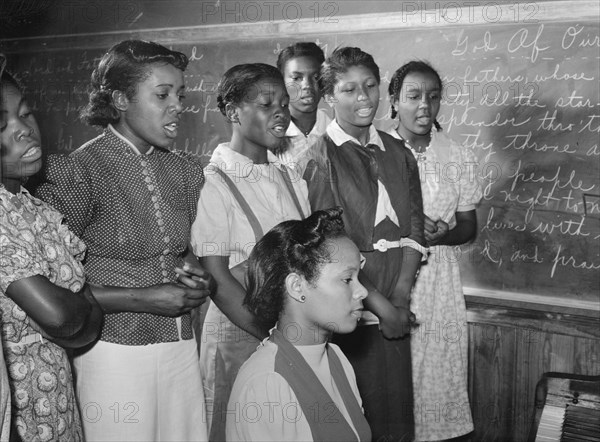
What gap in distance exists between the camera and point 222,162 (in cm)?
223

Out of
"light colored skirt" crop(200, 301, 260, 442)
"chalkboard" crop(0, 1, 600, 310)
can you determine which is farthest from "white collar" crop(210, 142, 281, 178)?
"chalkboard" crop(0, 1, 600, 310)

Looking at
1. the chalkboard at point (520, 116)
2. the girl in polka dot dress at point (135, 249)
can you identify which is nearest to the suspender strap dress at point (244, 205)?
the girl in polka dot dress at point (135, 249)

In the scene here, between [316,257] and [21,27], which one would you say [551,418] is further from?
[21,27]

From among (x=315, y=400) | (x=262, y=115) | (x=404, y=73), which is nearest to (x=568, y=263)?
(x=404, y=73)

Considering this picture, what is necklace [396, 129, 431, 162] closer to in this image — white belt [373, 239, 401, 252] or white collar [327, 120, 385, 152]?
white collar [327, 120, 385, 152]

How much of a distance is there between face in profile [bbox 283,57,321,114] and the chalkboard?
0.58 meters

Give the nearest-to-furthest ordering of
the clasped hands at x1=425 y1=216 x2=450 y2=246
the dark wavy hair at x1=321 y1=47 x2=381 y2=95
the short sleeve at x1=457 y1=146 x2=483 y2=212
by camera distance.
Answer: the dark wavy hair at x1=321 y1=47 x2=381 y2=95 → the clasped hands at x1=425 y1=216 x2=450 y2=246 → the short sleeve at x1=457 y1=146 x2=483 y2=212

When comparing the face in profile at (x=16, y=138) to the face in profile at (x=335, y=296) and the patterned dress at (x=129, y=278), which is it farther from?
the face in profile at (x=335, y=296)

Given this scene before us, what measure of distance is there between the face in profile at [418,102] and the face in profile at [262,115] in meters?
0.74

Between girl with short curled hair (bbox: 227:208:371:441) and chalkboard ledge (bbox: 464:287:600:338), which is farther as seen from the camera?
chalkboard ledge (bbox: 464:287:600:338)

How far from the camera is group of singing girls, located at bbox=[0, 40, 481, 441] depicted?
63.8 inches

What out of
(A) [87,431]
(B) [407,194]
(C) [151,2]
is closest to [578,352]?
(B) [407,194]

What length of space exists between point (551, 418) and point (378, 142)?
3.42 ft

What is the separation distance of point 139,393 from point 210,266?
42 centimetres
